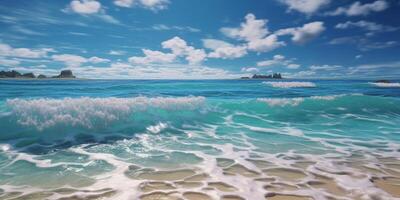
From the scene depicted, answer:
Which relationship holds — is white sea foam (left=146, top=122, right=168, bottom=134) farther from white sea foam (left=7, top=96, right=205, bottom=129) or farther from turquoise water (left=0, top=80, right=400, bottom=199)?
white sea foam (left=7, top=96, right=205, bottom=129)

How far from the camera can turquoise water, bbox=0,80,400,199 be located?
15.6ft

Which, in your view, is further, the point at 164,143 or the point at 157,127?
the point at 157,127

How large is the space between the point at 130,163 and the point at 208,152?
2094 millimetres

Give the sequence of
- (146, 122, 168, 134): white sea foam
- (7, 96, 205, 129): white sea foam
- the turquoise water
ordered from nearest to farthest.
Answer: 1. the turquoise water
2. (7, 96, 205, 129): white sea foam
3. (146, 122, 168, 134): white sea foam

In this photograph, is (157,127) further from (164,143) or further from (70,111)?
(70,111)

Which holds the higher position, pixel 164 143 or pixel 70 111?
pixel 70 111

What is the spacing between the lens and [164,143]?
7.77m

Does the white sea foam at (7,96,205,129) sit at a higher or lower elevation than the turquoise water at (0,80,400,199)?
higher

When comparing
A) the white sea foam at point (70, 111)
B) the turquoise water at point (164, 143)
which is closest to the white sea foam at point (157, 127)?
the turquoise water at point (164, 143)

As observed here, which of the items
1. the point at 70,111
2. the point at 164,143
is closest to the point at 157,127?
the point at 164,143

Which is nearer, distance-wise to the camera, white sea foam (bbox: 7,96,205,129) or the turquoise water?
the turquoise water

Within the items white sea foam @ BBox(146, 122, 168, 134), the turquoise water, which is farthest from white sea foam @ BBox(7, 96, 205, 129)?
white sea foam @ BBox(146, 122, 168, 134)

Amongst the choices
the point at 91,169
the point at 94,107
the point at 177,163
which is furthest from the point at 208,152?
the point at 94,107

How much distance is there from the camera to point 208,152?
675 cm
